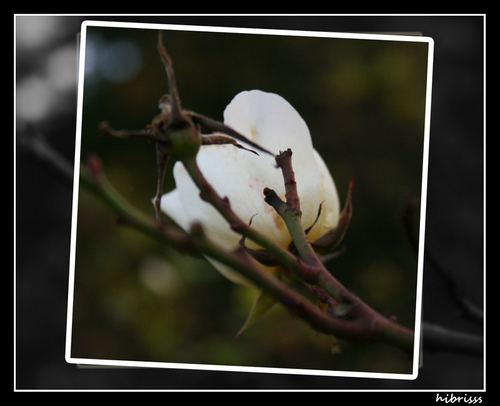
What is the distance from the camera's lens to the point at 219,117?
1.39 m

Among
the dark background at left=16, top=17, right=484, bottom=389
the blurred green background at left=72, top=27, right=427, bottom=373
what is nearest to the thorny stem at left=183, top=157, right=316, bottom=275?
the dark background at left=16, top=17, right=484, bottom=389

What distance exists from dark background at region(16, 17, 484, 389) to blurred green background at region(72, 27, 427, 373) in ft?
0.14

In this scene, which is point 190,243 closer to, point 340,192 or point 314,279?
point 314,279

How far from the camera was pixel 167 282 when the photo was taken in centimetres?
146

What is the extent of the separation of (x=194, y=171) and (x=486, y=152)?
56 cm

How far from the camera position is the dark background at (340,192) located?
2.86ft

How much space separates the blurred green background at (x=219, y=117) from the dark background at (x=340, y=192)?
4 centimetres

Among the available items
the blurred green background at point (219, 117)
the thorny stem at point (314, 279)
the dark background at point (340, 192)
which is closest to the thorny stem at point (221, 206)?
the thorny stem at point (314, 279)

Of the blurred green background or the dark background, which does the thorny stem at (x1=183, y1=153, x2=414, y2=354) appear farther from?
the blurred green background

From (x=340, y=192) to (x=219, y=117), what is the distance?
437 mm

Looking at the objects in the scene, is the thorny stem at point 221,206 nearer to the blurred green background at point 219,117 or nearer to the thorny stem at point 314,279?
the thorny stem at point 314,279

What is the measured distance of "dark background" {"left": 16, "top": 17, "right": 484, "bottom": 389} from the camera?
872 millimetres

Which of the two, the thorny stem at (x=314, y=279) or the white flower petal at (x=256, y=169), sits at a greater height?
the white flower petal at (x=256, y=169)

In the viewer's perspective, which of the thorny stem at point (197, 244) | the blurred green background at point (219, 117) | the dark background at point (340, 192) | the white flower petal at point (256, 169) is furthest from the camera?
the blurred green background at point (219, 117)
